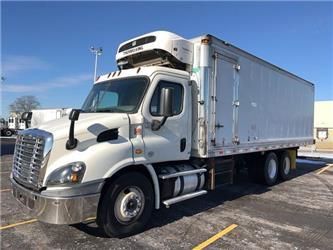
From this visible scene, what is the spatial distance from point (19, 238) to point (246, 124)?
5.94 metres

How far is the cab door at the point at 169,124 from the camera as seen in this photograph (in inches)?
219

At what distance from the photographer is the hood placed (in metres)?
4.72

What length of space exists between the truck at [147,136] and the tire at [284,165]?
6.08 feet

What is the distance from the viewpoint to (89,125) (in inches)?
193

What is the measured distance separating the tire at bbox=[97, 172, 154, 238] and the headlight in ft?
2.07

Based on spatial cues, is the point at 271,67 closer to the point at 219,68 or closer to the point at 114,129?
the point at 219,68

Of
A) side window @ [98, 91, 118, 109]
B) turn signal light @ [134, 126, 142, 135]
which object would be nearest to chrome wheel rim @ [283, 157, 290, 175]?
turn signal light @ [134, 126, 142, 135]

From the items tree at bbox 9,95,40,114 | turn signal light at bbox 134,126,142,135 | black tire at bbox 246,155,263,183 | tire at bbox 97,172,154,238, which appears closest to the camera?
tire at bbox 97,172,154,238

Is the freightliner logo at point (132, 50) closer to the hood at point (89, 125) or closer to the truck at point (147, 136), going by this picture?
the truck at point (147, 136)

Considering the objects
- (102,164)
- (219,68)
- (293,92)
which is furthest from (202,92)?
(293,92)

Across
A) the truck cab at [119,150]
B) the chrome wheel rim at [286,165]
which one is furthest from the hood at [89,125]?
the chrome wheel rim at [286,165]

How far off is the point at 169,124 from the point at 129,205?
1.74m

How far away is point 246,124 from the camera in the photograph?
825cm

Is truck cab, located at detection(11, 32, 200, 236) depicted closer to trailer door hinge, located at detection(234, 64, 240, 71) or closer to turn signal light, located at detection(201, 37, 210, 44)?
turn signal light, located at detection(201, 37, 210, 44)
